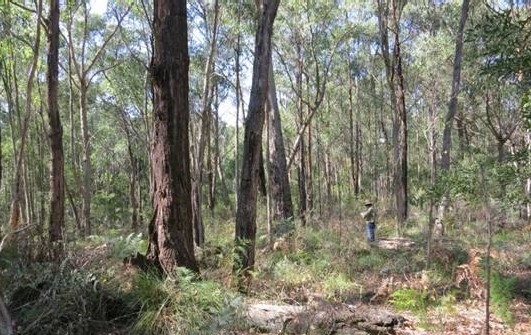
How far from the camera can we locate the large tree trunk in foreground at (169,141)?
17.8 feet

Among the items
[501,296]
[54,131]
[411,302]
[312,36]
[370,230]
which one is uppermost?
[312,36]

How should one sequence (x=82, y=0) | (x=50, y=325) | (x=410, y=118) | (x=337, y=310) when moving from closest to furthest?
(x=50, y=325)
(x=337, y=310)
(x=82, y=0)
(x=410, y=118)

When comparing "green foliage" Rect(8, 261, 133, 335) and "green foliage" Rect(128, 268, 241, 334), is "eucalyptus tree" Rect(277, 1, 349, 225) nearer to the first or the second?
"green foliage" Rect(128, 268, 241, 334)

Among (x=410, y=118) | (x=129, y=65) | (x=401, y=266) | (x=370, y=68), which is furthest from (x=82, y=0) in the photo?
(x=410, y=118)

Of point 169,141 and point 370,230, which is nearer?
point 169,141

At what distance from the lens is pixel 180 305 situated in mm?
4660

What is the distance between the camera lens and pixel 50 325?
4305mm

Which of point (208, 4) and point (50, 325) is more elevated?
point (208, 4)

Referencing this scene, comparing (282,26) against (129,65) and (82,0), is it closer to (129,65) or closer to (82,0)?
(129,65)

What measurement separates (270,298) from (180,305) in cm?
187

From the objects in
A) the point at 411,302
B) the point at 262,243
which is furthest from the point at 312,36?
the point at 411,302

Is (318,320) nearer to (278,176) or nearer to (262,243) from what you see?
(262,243)

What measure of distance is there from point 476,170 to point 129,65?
16541 millimetres

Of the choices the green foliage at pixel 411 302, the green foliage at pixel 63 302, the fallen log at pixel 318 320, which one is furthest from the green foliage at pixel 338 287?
the green foliage at pixel 63 302
